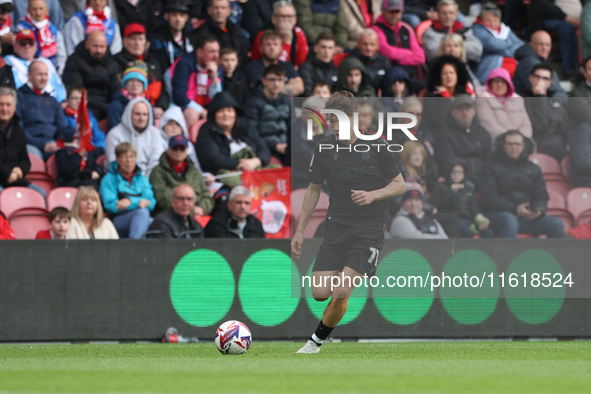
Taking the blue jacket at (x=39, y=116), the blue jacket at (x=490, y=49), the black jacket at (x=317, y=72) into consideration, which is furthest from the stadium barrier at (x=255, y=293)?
the blue jacket at (x=490, y=49)

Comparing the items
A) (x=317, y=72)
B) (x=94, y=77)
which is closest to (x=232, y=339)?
(x=94, y=77)

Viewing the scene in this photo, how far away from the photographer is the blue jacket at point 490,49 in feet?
52.7

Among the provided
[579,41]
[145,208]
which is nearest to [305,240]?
[145,208]

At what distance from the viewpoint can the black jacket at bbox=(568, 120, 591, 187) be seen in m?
13.2

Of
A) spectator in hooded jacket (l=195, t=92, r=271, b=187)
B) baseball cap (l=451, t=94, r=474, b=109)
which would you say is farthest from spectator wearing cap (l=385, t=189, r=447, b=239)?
spectator in hooded jacket (l=195, t=92, r=271, b=187)

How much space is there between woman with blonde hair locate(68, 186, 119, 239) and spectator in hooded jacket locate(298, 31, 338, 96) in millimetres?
4057

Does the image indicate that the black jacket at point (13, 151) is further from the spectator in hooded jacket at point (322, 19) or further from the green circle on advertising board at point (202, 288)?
the spectator in hooded jacket at point (322, 19)

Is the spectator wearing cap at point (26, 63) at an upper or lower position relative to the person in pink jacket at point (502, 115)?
upper

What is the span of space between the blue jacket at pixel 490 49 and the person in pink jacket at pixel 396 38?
0.97 m

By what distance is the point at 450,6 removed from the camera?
630 inches

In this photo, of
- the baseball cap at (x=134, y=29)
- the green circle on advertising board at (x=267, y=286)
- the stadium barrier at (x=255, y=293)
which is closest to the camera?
the stadium barrier at (x=255, y=293)

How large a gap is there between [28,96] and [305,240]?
4.16 m

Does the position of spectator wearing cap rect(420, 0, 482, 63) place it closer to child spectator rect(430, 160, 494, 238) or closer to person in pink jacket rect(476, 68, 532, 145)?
person in pink jacket rect(476, 68, 532, 145)

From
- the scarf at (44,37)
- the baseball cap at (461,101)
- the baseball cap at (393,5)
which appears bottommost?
the baseball cap at (461,101)
